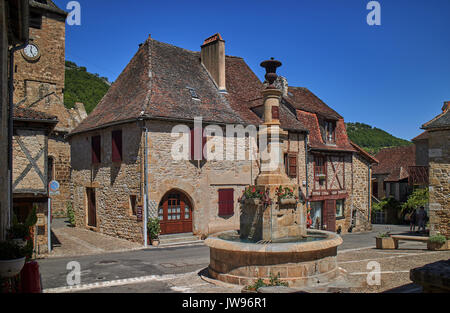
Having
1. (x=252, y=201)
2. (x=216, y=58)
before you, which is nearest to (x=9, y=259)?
(x=252, y=201)

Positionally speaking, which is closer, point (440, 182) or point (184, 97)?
point (440, 182)

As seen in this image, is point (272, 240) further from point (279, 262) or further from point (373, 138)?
point (373, 138)

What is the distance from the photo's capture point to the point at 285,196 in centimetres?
870

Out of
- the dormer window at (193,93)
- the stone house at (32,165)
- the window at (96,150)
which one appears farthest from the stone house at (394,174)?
the stone house at (32,165)

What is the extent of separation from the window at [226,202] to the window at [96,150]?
569 cm

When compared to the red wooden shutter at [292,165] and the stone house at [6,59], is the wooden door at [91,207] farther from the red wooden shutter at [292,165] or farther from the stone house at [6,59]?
the stone house at [6,59]

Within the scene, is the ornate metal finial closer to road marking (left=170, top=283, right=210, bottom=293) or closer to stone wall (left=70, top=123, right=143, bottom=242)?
road marking (left=170, top=283, right=210, bottom=293)

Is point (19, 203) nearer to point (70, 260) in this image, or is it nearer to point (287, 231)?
point (70, 260)

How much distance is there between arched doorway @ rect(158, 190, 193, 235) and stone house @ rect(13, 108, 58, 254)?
170 inches

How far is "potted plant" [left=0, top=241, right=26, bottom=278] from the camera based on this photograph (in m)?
4.98

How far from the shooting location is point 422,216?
57.6 ft

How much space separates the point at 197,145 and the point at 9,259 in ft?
36.4

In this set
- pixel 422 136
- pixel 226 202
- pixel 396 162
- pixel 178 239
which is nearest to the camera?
pixel 178 239
